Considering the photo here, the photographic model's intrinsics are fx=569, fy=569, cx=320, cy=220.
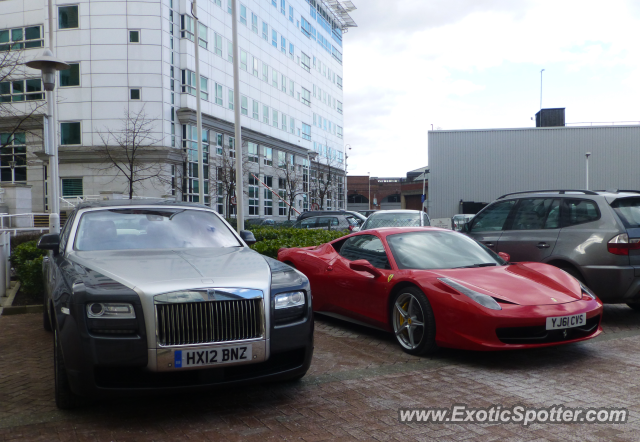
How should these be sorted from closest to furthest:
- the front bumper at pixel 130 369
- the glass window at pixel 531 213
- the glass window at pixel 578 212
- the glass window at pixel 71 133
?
the front bumper at pixel 130 369
the glass window at pixel 578 212
the glass window at pixel 531 213
the glass window at pixel 71 133

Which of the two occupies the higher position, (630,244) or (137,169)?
(137,169)

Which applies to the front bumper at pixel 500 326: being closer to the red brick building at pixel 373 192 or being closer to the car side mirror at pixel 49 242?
the car side mirror at pixel 49 242

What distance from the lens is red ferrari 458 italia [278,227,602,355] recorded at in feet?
16.9

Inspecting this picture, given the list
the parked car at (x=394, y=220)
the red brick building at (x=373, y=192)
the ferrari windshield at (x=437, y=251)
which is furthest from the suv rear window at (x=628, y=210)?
the red brick building at (x=373, y=192)

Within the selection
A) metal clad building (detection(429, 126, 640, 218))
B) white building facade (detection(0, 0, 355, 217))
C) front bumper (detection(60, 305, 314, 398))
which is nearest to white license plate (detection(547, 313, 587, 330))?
front bumper (detection(60, 305, 314, 398))

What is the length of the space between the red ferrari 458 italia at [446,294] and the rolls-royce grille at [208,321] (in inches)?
84.8

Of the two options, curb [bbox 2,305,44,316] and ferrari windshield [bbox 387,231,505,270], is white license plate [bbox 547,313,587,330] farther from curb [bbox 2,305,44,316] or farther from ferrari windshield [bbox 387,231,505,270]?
curb [bbox 2,305,44,316]

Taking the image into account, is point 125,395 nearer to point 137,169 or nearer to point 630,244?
point 630,244

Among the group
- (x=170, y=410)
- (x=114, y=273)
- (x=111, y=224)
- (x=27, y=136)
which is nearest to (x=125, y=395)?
(x=170, y=410)

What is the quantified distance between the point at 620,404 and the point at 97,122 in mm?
34483

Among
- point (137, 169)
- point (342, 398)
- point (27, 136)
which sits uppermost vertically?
point (27, 136)

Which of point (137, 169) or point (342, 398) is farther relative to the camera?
point (137, 169)

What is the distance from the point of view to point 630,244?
6.82 metres

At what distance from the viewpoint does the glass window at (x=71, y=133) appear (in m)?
34.3
